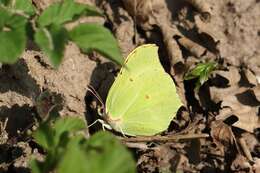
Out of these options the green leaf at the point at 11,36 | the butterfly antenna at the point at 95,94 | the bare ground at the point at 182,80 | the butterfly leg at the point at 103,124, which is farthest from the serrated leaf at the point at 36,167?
the butterfly antenna at the point at 95,94

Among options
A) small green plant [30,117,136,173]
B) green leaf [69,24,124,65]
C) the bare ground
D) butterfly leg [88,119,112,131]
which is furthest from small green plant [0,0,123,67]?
butterfly leg [88,119,112,131]

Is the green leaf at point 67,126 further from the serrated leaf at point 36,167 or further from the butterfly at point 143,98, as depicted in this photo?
the butterfly at point 143,98

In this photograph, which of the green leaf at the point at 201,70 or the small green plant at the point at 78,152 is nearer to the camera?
the small green plant at the point at 78,152

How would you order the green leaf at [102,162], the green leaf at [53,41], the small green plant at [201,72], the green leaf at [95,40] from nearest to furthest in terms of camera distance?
the green leaf at [102,162], the green leaf at [53,41], the green leaf at [95,40], the small green plant at [201,72]

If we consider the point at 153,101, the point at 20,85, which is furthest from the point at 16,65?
the point at 153,101

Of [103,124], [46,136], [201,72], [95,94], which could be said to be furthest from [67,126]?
[201,72]
